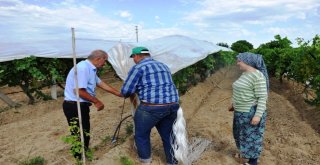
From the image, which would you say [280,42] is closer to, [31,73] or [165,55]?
[165,55]

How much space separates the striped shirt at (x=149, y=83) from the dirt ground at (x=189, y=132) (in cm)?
96

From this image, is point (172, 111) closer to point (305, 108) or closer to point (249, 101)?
point (249, 101)

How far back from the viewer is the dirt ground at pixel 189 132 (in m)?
5.05

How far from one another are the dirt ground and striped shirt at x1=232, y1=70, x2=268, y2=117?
39.6 inches

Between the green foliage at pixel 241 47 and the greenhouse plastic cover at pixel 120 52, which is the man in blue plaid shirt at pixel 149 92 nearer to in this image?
the greenhouse plastic cover at pixel 120 52

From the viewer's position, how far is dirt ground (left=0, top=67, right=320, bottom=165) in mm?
5047

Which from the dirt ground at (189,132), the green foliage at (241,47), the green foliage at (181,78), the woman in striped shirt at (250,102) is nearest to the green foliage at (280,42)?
the dirt ground at (189,132)

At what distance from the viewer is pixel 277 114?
7.91 meters

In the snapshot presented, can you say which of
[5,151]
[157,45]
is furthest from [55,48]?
[5,151]

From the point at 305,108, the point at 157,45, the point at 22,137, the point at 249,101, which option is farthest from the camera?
the point at 157,45

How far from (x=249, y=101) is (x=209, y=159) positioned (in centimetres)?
113

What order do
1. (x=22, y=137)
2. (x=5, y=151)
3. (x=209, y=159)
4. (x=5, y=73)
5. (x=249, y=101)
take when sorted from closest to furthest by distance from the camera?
(x=249, y=101) < (x=209, y=159) < (x=5, y=151) < (x=22, y=137) < (x=5, y=73)

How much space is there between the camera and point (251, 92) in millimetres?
4160

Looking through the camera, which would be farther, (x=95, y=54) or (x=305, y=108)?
(x=305, y=108)
